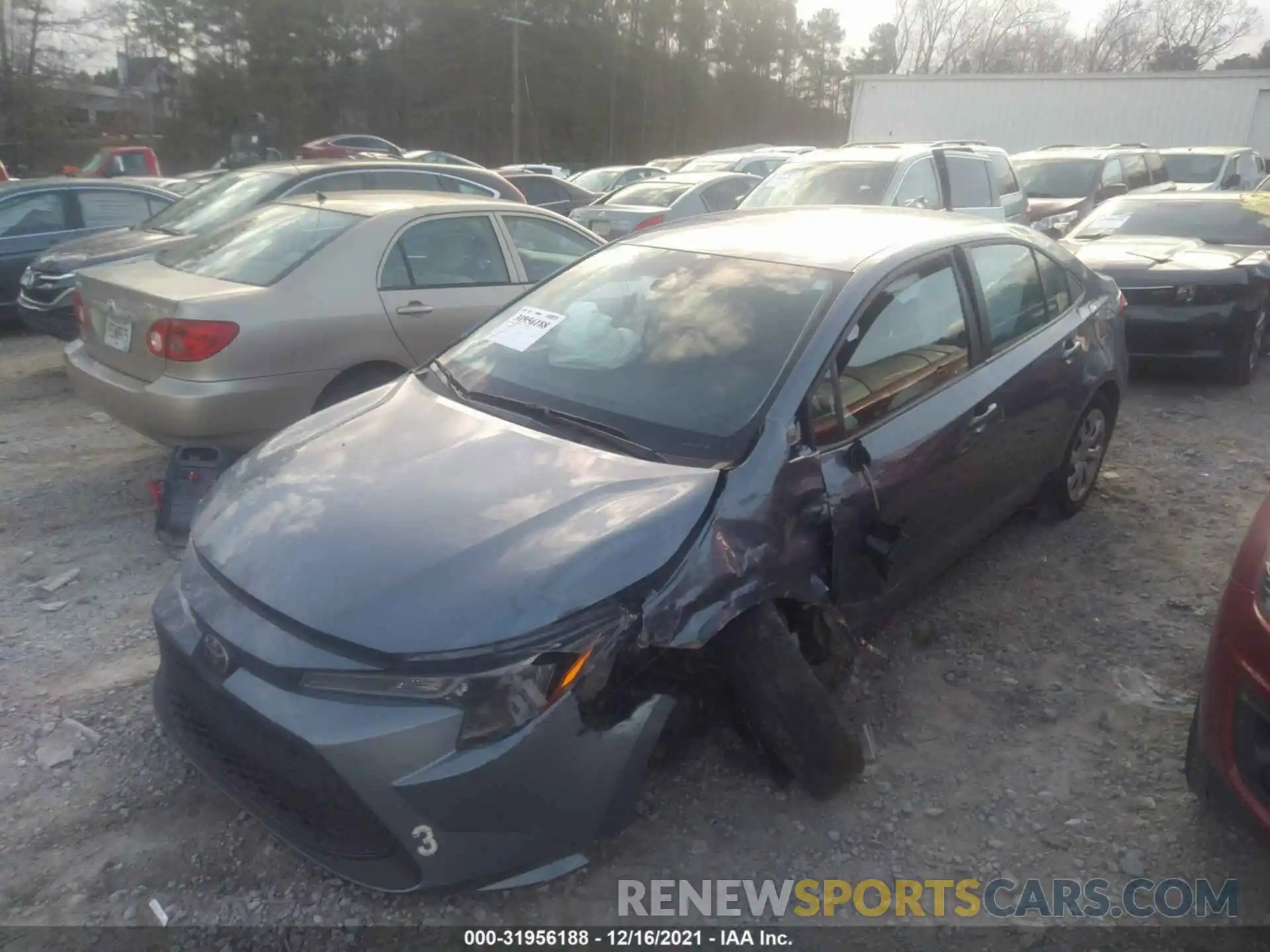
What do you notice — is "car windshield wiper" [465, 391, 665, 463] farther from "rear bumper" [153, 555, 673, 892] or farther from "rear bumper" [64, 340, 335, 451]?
"rear bumper" [64, 340, 335, 451]

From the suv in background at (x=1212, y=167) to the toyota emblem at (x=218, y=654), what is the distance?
641 inches

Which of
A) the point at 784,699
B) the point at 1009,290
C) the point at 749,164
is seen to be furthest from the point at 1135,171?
the point at 784,699

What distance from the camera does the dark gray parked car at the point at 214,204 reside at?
7.90 metres

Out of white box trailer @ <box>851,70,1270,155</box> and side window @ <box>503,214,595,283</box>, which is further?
white box trailer @ <box>851,70,1270,155</box>

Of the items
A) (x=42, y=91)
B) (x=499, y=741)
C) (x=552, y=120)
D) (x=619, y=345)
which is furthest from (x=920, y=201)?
(x=552, y=120)

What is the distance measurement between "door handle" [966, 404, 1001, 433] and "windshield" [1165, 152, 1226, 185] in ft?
46.3

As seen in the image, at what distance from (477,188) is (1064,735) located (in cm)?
752

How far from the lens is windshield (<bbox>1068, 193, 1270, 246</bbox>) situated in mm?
8375

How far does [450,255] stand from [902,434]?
320cm

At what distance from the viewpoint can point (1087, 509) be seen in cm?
523

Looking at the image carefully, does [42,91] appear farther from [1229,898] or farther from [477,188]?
[1229,898]

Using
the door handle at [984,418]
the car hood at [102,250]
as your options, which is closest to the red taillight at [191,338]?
the door handle at [984,418]
